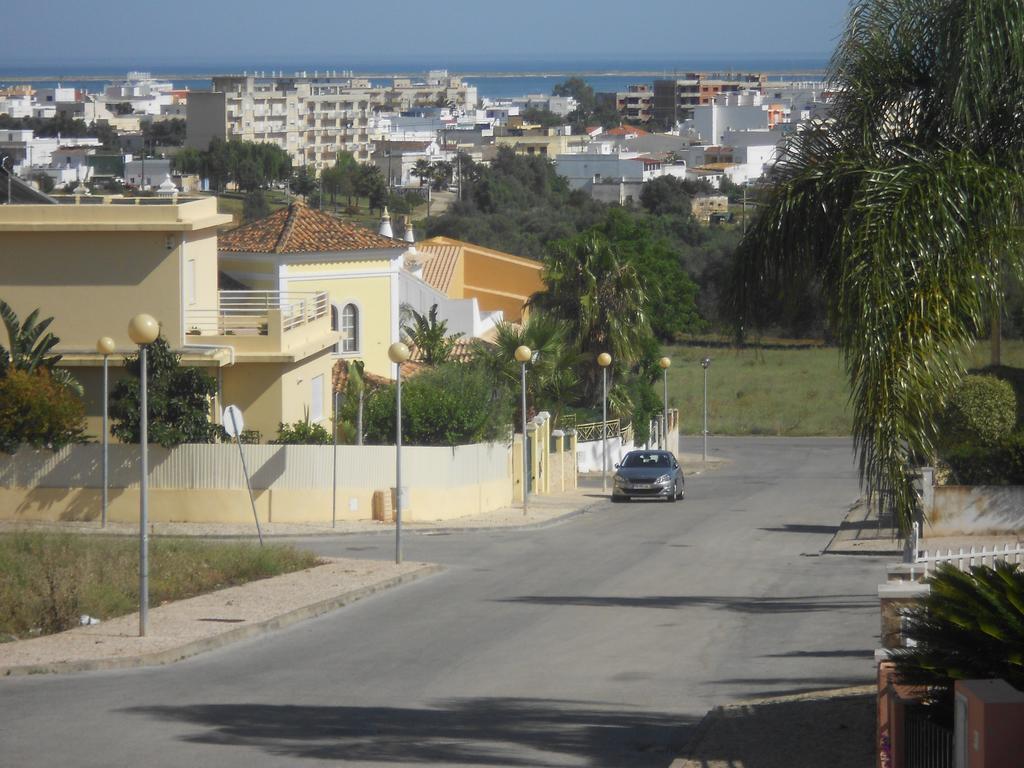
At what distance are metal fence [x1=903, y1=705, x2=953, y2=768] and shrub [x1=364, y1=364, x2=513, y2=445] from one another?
2375 centimetres

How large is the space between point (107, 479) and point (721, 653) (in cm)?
1704

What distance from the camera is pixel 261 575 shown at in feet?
69.8

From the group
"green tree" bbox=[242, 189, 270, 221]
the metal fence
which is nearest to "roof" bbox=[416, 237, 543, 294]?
"green tree" bbox=[242, 189, 270, 221]

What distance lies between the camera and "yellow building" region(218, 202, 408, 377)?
41.0 meters

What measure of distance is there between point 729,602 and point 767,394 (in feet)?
163

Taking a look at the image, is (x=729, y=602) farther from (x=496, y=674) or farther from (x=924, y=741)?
(x=924, y=741)

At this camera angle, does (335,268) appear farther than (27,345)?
Yes

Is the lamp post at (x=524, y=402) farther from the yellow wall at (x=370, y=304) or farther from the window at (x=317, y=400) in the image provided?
the yellow wall at (x=370, y=304)

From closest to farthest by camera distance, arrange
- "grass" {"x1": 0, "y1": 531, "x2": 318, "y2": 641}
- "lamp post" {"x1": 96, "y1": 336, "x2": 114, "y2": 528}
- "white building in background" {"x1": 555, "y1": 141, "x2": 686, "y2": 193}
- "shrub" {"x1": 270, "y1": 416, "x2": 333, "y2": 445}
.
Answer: "grass" {"x1": 0, "y1": 531, "x2": 318, "y2": 641} → "lamp post" {"x1": 96, "y1": 336, "x2": 114, "y2": 528} → "shrub" {"x1": 270, "y1": 416, "x2": 333, "y2": 445} → "white building in background" {"x1": 555, "y1": 141, "x2": 686, "y2": 193}

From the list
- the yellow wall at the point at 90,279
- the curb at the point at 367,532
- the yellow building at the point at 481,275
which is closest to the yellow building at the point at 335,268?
the yellow wall at the point at 90,279

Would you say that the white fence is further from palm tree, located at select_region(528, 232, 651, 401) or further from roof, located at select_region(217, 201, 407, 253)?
palm tree, located at select_region(528, 232, 651, 401)

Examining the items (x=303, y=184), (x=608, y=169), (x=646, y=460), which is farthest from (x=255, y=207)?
(x=646, y=460)

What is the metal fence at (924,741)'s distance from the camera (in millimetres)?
8164

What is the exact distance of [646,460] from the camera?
39.9 metres
